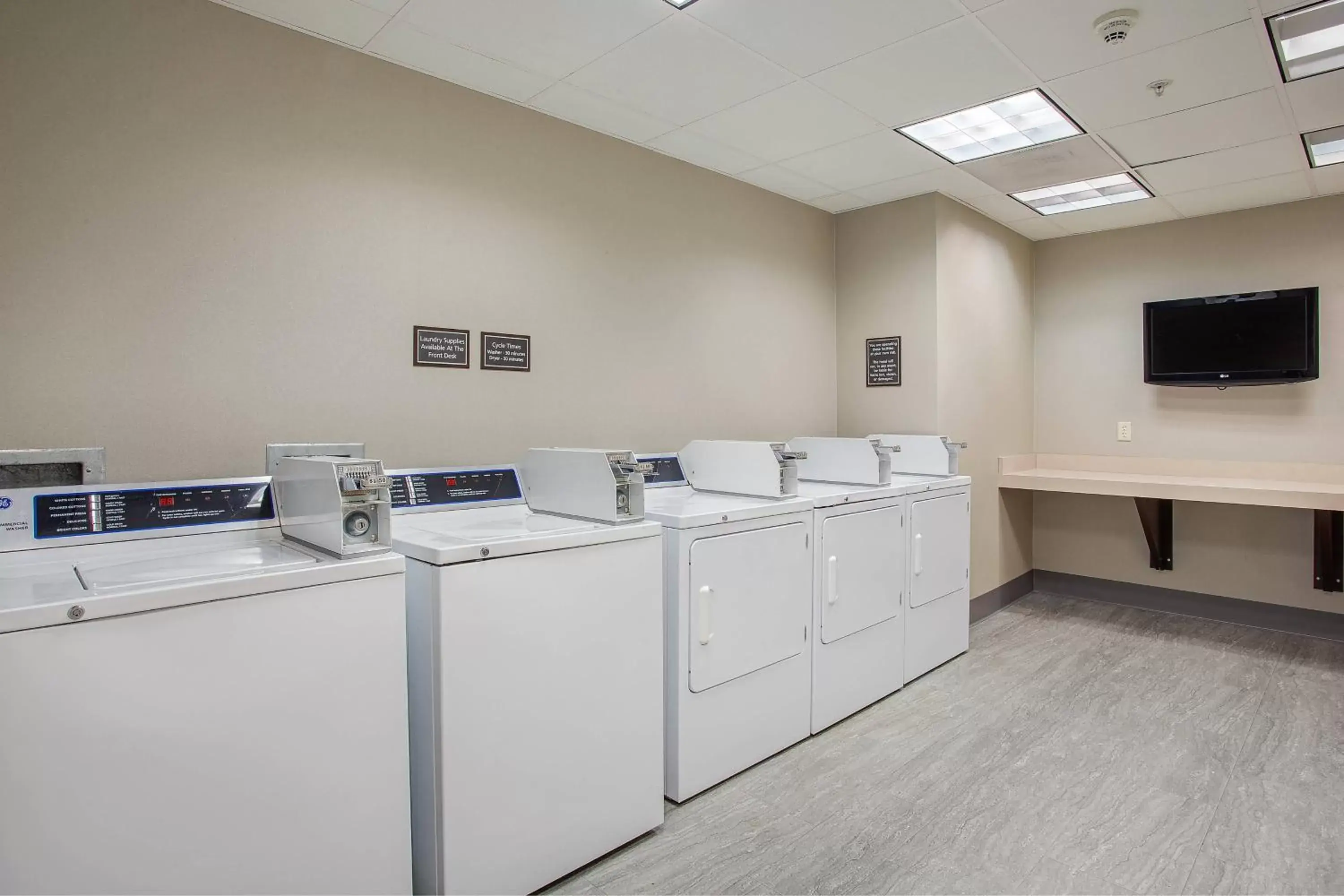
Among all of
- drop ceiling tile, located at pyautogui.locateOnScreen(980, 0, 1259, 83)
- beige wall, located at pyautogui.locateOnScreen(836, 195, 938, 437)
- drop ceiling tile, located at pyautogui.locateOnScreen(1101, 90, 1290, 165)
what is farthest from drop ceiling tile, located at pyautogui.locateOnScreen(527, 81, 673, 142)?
drop ceiling tile, located at pyautogui.locateOnScreen(1101, 90, 1290, 165)

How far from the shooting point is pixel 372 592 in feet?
5.44

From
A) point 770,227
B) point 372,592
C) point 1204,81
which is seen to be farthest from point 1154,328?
point 372,592

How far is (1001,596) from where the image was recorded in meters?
4.78

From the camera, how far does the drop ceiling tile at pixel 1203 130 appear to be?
114 inches

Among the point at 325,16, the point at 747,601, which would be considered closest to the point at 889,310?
the point at 747,601

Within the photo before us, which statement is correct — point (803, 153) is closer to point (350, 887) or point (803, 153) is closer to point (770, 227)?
point (770, 227)

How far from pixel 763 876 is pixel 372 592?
1.32 metres

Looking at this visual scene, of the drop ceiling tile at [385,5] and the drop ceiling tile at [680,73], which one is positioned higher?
the drop ceiling tile at [680,73]

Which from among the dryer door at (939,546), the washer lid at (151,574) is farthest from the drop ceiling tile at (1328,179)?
the washer lid at (151,574)

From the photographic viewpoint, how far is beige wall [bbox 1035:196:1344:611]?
13.6 feet

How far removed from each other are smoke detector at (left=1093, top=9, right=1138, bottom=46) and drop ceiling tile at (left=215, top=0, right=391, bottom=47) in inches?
88.2

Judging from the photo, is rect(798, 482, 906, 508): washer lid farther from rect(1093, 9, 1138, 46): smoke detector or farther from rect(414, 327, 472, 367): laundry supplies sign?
rect(1093, 9, 1138, 46): smoke detector

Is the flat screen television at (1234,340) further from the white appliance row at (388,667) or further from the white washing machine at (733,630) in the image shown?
the white washing machine at (733,630)

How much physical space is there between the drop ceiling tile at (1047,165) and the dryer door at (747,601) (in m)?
2.16
